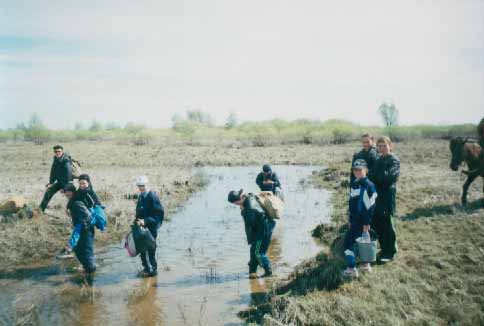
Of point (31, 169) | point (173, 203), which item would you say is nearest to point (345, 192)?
point (173, 203)

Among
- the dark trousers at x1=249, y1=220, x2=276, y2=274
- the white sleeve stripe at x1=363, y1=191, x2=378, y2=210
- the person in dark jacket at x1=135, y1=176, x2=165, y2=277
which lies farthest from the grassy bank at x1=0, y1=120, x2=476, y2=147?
the white sleeve stripe at x1=363, y1=191, x2=378, y2=210

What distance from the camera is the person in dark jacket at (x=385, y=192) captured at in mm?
6512

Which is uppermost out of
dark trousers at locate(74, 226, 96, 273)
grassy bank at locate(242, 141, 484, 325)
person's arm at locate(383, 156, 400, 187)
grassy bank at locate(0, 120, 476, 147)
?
grassy bank at locate(0, 120, 476, 147)

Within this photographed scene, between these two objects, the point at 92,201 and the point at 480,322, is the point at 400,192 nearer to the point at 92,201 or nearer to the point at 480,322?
the point at 480,322

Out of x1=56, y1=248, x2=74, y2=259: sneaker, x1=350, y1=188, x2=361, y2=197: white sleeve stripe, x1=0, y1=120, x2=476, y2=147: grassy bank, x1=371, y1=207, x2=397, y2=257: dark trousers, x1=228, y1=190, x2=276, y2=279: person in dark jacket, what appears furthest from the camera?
x1=0, y1=120, x2=476, y2=147: grassy bank

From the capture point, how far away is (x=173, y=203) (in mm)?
14031

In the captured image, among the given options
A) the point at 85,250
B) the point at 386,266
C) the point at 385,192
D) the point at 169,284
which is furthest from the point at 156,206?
the point at 386,266

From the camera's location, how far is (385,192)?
661cm

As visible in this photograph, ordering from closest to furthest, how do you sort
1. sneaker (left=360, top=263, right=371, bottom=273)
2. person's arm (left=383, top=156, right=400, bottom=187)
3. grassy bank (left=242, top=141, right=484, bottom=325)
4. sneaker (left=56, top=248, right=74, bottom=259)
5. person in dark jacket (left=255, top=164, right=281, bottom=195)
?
grassy bank (left=242, top=141, right=484, bottom=325) → sneaker (left=360, top=263, right=371, bottom=273) → person's arm (left=383, top=156, right=400, bottom=187) → sneaker (left=56, top=248, right=74, bottom=259) → person in dark jacket (left=255, top=164, right=281, bottom=195)

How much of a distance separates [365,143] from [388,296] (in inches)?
130

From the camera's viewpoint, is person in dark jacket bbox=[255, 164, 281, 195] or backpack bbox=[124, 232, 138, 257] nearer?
backpack bbox=[124, 232, 138, 257]

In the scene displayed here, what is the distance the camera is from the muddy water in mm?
5863

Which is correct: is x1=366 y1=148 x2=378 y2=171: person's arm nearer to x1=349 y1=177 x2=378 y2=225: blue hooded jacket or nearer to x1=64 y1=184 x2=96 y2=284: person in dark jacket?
x1=349 y1=177 x2=378 y2=225: blue hooded jacket

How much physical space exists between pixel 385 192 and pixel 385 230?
70 centimetres
